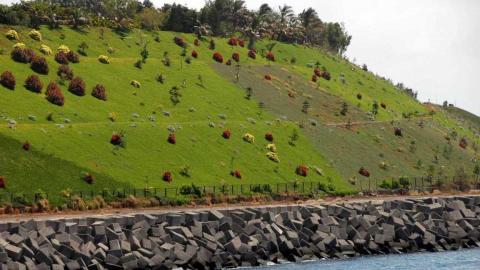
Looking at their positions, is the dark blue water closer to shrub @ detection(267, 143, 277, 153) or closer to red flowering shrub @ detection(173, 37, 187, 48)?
shrub @ detection(267, 143, 277, 153)

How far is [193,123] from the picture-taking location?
119 metres

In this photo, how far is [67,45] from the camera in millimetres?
132750

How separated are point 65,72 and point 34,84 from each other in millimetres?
8503

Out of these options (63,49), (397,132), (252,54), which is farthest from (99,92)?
(397,132)

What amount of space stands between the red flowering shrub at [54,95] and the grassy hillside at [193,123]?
74cm

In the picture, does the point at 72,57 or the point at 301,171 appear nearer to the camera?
the point at 301,171

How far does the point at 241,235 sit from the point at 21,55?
5375 cm

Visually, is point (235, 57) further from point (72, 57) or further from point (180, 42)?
point (72, 57)

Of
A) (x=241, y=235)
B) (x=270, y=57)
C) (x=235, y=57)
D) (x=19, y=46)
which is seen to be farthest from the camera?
(x=270, y=57)

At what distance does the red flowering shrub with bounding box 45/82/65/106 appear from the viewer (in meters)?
110

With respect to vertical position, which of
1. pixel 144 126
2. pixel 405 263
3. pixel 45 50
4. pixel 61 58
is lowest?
pixel 405 263

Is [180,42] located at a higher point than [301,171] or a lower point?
higher

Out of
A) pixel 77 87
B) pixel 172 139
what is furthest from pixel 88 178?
pixel 77 87

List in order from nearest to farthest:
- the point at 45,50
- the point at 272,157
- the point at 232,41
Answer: the point at 272,157
the point at 45,50
the point at 232,41
